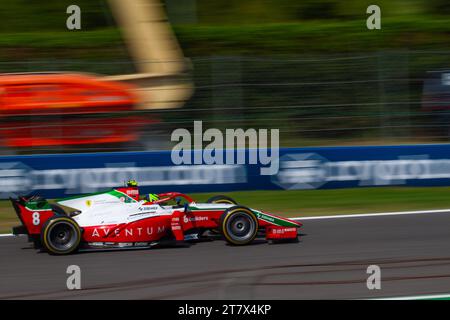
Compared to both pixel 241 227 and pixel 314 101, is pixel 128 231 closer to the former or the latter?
pixel 241 227

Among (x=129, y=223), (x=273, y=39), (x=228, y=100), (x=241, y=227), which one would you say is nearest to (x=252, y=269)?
(x=241, y=227)

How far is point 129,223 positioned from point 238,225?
104 centimetres

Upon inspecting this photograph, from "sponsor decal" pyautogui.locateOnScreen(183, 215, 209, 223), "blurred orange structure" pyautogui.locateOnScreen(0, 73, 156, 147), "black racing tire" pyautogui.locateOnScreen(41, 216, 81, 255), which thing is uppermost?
"blurred orange structure" pyautogui.locateOnScreen(0, 73, 156, 147)

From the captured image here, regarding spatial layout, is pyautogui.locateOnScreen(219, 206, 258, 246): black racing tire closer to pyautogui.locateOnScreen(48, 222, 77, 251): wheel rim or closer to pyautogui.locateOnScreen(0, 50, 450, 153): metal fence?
pyautogui.locateOnScreen(48, 222, 77, 251): wheel rim

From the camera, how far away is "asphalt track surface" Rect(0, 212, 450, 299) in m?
6.04

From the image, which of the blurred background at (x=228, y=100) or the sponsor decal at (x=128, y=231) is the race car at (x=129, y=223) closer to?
the sponsor decal at (x=128, y=231)

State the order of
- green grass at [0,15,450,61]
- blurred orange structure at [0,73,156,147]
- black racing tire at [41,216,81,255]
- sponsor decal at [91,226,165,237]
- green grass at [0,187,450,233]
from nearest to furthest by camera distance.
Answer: black racing tire at [41,216,81,255]
sponsor decal at [91,226,165,237]
green grass at [0,187,450,233]
blurred orange structure at [0,73,156,147]
green grass at [0,15,450,61]

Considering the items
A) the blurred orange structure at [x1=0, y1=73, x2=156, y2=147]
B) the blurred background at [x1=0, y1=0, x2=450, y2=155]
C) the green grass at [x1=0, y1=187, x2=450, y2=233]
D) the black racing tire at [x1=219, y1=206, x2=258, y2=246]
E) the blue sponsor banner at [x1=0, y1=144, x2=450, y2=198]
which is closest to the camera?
the black racing tire at [x1=219, y1=206, x2=258, y2=246]

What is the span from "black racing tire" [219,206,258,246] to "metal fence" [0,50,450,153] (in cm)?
397

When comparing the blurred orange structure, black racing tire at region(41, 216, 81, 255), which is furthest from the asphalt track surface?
the blurred orange structure

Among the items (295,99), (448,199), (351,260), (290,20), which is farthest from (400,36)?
(351,260)

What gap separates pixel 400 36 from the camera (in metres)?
16.3

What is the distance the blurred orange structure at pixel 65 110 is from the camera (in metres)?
11.3

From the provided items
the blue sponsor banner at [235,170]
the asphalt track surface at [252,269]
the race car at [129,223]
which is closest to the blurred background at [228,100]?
the blue sponsor banner at [235,170]
